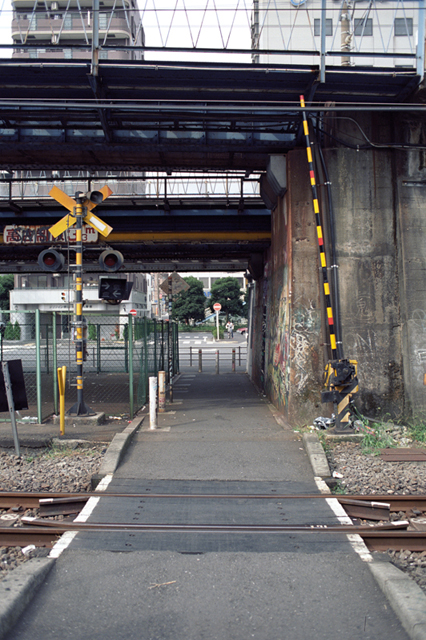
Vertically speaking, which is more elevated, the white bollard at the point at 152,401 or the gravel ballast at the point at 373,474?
the white bollard at the point at 152,401

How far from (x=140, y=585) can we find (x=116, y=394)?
1030cm

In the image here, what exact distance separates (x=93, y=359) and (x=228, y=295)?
57706 millimetres

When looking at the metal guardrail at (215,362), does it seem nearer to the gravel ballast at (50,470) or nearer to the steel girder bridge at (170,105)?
the steel girder bridge at (170,105)

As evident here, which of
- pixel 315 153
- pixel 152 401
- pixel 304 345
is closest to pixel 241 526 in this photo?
pixel 152 401

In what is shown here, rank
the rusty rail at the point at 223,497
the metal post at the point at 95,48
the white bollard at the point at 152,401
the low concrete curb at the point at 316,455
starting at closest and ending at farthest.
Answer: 1. the rusty rail at the point at 223,497
2. the low concrete curb at the point at 316,455
3. the metal post at the point at 95,48
4. the white bollard at the point at 152,401

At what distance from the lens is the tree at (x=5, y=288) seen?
233 feet

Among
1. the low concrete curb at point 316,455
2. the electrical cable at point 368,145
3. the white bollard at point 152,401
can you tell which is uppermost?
the electrical cable at point 368,145

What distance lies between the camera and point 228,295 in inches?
3034

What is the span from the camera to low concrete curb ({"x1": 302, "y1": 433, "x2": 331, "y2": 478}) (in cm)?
674

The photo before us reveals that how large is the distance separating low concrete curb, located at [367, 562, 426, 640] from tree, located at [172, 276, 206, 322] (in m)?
71.2

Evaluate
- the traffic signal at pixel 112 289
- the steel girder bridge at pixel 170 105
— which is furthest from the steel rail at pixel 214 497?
the steel girder bridge at pixel 170 105

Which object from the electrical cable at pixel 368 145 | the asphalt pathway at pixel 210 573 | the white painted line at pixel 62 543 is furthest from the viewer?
the electrical cable at pixel 368 145

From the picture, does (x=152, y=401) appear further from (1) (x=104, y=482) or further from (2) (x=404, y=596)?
(2) (x=404, y=596)

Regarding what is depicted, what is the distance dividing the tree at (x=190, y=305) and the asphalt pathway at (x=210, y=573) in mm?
68664
